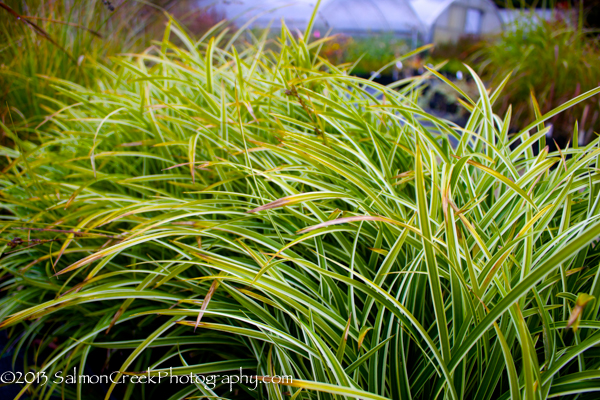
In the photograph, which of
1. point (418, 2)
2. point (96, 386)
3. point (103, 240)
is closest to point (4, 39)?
point (103, 240)

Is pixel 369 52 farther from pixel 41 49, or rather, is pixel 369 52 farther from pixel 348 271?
pixel 348 271

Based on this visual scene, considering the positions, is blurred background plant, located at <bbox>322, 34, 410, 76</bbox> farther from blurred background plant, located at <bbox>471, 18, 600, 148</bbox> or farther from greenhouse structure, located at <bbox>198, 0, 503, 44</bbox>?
blurred background plant, located at <bbox>471, 18, 600, 148</bbox>

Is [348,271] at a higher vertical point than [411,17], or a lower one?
lower

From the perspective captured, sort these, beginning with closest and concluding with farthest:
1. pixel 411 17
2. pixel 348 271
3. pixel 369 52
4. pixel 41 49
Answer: pixel 348 271, pixel 41 49, pixel 369 52, pixel 411 17

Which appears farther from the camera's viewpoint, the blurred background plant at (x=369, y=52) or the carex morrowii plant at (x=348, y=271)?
the blurred background plant at (x=369, y=52)

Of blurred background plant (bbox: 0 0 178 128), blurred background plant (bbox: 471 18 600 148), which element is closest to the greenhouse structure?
blurred background plant (bbox: 471 18 600 148)

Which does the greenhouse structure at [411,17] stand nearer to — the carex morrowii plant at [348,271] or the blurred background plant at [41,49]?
the blurred background plant at [41,49]

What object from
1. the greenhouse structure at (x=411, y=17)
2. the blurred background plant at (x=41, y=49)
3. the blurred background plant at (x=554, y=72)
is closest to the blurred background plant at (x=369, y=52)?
the greenhouse structure at (x=411, y=17)

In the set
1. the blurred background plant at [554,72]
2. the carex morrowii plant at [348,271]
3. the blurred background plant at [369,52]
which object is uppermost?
the blurred background plant at [369,52]

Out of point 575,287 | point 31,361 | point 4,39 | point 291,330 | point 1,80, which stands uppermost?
point 4,39

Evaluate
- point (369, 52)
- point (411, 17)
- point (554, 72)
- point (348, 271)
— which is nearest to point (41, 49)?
point (348, 271)

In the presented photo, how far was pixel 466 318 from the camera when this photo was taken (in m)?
0.71

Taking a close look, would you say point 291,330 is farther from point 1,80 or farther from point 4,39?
point 4,39

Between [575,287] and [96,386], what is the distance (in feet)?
4.60
